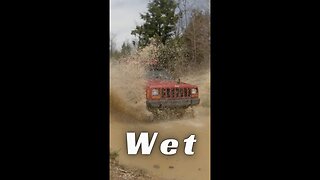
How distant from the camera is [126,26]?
3.07 m

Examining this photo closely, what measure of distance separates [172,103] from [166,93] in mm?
61

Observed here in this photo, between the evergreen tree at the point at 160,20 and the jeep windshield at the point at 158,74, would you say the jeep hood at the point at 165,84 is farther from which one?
the evergreen tree at the point at 160,20

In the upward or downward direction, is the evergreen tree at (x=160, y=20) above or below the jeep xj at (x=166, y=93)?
above

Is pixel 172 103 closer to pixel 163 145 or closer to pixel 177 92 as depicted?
pixel 177 92

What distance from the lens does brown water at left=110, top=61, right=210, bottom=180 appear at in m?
3.06

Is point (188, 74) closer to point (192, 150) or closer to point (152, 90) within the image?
point (152, 90)

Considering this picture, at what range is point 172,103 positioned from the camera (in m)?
3.12

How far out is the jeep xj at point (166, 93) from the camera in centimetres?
310

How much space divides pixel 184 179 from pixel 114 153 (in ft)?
1.25

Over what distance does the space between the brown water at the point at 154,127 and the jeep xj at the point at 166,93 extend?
0.03m

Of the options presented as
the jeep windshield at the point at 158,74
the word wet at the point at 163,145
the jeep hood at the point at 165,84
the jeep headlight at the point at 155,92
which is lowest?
the word wet at the point at 163,145

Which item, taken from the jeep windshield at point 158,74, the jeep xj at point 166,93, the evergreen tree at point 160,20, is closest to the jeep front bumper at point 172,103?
the jeep xj at point 166,93

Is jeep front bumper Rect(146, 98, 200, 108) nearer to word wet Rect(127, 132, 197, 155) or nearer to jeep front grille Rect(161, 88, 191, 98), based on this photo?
jeep front grille Rect(161, 88, 191, 98)

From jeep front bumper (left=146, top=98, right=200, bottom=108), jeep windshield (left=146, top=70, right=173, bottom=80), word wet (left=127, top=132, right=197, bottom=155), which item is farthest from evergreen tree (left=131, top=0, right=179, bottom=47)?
word wet (left=127, top=132, right=197, bottom=155)
